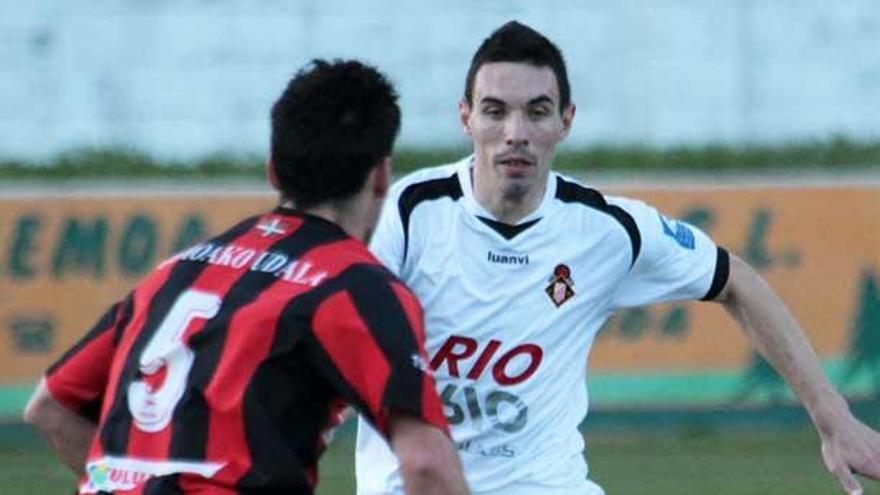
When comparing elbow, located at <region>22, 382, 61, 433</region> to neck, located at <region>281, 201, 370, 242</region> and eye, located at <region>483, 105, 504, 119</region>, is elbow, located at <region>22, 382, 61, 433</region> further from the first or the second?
eye, located at <region>483, 105, 504, 119</region>

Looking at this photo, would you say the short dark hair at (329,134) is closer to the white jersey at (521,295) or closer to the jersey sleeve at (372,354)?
the jersey sleeve at (372,354)

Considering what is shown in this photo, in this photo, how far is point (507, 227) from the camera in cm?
596

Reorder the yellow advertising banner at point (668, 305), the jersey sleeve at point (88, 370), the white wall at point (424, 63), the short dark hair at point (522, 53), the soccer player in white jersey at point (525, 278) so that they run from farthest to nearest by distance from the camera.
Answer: the white wall at point (424, 63)
the yellow advertising banner at point (668, 305)
the short dark hair at point (522, 53)
the soccer player in white jersey at point (525, 278)
the jersey sleeve at point (88, 370)

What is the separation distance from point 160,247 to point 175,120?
2730mm

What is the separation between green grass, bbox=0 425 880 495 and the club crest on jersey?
545 cm

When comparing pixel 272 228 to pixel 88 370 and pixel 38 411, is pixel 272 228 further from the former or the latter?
pixel 38 411

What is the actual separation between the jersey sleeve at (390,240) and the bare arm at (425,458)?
5.85 ft

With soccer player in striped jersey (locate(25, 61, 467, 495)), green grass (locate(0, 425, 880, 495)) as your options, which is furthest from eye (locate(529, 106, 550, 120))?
green grass (locate(0, 425, 880, 495))

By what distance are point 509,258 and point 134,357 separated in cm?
199

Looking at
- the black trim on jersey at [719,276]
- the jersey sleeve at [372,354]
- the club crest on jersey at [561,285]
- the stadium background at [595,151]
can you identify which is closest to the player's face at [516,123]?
the club crest on jersey at [561,285]

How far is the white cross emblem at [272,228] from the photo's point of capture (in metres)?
4.16

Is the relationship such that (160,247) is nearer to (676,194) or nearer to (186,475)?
(676,194)

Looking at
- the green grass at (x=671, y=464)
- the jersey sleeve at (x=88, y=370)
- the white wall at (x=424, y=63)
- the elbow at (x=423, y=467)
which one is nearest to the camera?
the elbow at (x=423, y=467)

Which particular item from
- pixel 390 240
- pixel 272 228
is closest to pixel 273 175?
pixel 272 228
